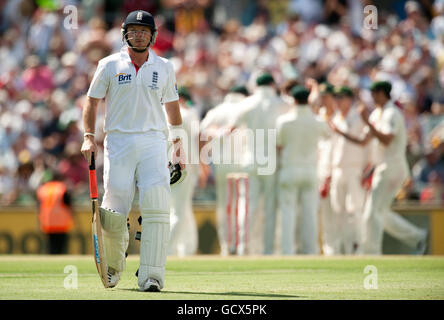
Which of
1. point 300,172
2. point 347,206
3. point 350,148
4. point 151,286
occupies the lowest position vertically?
point 151,286

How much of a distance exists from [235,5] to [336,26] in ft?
9.20

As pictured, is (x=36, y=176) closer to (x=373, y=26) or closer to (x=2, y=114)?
(x=2, y=114)

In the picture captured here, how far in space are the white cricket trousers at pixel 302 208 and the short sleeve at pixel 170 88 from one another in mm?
6531

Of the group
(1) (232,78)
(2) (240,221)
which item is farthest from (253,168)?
(1) (232,78)

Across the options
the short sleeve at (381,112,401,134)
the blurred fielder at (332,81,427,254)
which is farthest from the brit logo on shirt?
the short sleeve at (381,112,401,134)

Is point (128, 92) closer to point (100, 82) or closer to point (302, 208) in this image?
point (100, 82)

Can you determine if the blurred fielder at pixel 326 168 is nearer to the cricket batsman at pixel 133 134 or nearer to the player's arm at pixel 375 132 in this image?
the player's arm at pixel 375 132

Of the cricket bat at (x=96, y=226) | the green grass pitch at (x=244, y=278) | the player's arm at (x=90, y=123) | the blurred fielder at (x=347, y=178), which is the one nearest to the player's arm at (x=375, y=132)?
the blurred fielder at (x=347, y=178)

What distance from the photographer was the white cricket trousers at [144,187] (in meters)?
9.17

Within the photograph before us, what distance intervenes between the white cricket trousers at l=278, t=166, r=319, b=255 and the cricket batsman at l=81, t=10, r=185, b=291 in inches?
265

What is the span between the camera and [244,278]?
10922mm

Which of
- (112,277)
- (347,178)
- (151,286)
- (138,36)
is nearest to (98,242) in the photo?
(112,277)

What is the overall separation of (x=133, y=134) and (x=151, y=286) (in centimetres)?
140

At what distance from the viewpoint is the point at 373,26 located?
2095 centimetres
